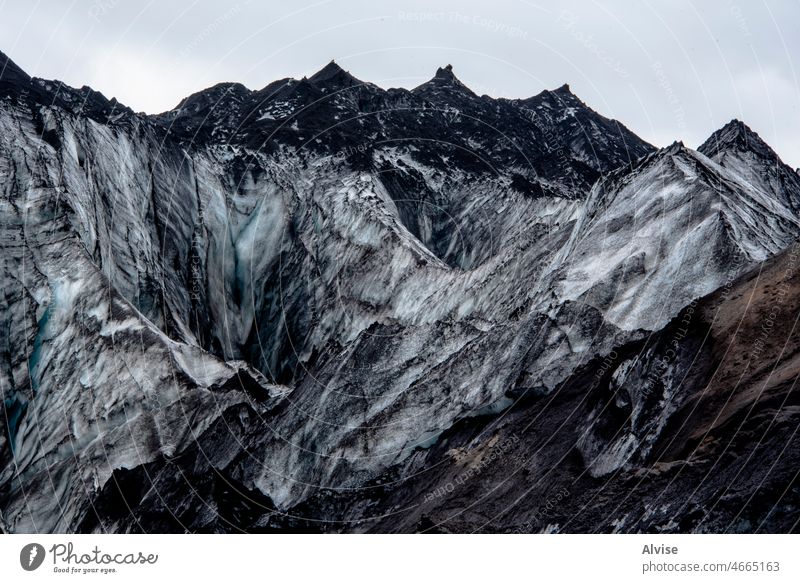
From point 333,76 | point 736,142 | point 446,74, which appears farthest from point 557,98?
point 736,142

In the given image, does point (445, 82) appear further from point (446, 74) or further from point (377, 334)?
point (377, 334)

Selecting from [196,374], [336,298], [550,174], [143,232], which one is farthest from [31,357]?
[550,174]

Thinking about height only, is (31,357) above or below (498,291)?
below

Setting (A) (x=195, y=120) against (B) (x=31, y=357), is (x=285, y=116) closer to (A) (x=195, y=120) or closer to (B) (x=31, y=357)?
(A) (x=195, y=120)

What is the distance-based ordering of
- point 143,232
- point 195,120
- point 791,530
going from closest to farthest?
point 791,530 → point 143,232 → point 195,120

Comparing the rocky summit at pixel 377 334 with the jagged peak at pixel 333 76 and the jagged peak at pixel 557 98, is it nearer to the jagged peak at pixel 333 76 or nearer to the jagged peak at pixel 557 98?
the jagged peak at pixel 333 76
